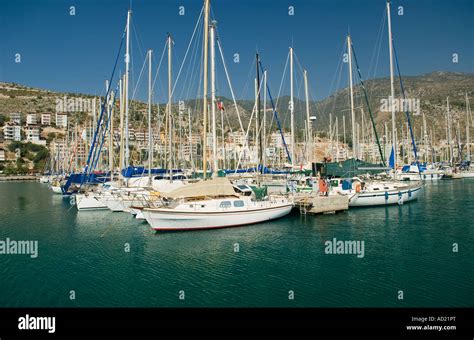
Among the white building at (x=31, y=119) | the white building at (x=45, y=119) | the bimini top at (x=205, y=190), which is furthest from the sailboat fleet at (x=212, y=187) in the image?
the white building at (x=45, y=119)

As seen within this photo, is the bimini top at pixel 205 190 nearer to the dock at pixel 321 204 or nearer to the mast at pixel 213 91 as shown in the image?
the mast at pixel 213 91

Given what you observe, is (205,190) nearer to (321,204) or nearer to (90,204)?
(321,204)

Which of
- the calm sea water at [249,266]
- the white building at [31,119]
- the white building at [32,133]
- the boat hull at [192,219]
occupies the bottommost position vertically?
the calm sea water at [249,266]

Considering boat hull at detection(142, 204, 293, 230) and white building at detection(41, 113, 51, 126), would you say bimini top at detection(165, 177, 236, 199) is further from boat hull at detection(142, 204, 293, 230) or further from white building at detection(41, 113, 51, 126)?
→ white building at detection(41, 113, 51, 126)

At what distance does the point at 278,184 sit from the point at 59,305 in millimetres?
26960

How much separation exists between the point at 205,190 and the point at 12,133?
133 meters

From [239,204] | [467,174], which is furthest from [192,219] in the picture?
[467,174]

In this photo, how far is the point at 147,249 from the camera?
2003cm

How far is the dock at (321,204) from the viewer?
29.4 meters

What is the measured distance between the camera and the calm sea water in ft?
43.9

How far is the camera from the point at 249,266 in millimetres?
16672
